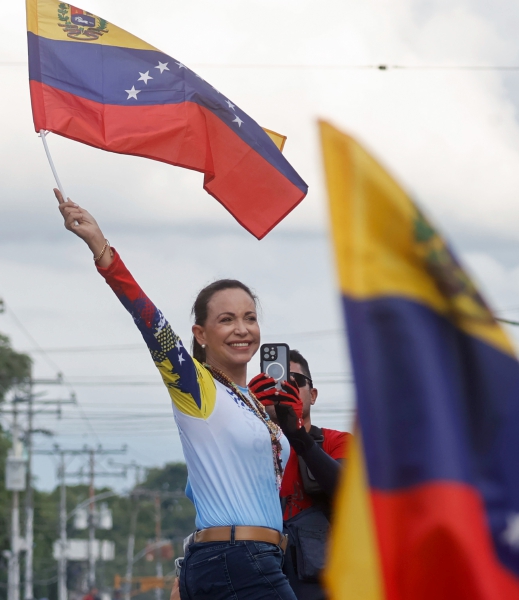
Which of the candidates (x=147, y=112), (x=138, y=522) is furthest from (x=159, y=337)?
(x=138, y=522)

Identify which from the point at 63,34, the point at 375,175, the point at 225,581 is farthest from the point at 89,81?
the point at 375,175

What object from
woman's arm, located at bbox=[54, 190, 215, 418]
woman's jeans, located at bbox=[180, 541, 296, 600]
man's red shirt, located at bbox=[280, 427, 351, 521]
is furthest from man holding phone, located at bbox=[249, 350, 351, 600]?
woman's jeans, located at bbox=[180, 541, 296, 600]

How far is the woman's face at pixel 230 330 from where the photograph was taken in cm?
499

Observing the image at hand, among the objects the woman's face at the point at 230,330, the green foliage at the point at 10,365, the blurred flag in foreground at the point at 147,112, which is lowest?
the woman's face at the point at 230,330

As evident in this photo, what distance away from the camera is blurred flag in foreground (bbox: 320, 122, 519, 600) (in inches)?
80.2

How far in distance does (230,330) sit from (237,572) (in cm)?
106

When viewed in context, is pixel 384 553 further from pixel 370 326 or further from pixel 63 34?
pixel 63 34

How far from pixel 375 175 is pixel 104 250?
8.27 feet

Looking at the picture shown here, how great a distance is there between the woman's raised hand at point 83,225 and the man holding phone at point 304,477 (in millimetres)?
987

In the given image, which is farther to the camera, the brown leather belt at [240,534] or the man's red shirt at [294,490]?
the man's red shirt at [294,490]

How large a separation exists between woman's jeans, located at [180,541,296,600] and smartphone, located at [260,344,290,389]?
3.13ft

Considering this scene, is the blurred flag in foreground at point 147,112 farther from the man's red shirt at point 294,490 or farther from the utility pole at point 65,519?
the utility pole at point 65,519

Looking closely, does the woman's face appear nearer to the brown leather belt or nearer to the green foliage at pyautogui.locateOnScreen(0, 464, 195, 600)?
the brown leather belt

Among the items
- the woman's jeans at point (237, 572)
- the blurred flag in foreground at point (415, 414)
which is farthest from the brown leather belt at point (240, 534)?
the blurred flag in foreground at point (415, 414)
